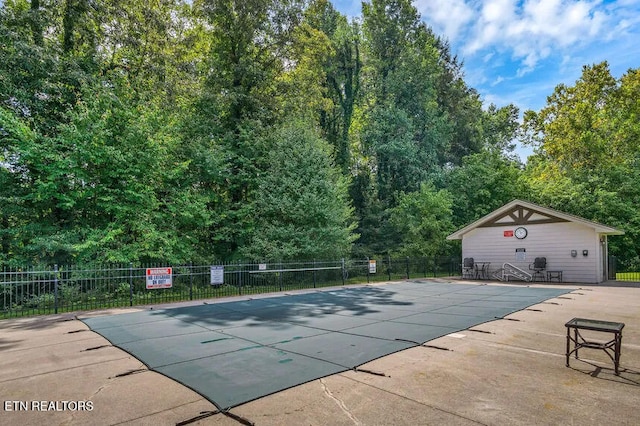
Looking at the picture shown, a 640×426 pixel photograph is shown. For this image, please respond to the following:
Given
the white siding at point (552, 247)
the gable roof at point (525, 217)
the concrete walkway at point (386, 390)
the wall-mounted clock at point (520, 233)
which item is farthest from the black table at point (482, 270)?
the concrete walkway at point (386, 390)

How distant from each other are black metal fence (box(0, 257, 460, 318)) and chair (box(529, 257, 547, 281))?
6.38 m

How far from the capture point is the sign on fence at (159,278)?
443 inches

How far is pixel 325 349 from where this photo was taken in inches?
224

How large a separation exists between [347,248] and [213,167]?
8.68 meters

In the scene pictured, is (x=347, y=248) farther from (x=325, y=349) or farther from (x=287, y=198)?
(x=325, y=349)

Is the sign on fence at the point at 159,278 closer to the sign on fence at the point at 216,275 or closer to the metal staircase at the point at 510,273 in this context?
the sign on fence at the point at 216,275

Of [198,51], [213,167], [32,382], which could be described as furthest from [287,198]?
[32,382]

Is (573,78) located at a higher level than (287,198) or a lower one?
higher

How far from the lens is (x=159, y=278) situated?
11.5 metres

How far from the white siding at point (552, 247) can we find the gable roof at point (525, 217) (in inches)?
10.1

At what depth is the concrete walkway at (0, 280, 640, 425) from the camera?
3.38 metres

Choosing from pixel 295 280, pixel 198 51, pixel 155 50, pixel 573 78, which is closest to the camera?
pixel 295 280

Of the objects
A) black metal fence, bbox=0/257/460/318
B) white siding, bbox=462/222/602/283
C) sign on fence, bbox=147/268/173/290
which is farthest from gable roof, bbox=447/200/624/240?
sign on fence, bbox=147/268/173/290

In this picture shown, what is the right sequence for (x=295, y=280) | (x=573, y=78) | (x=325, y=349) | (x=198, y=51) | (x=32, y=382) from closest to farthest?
1. (x=32, y=382)
2. (x=325, y=349)
3. (x=295, y=280)
4. (x=198, y=51)
5. (x=573, y=78)
